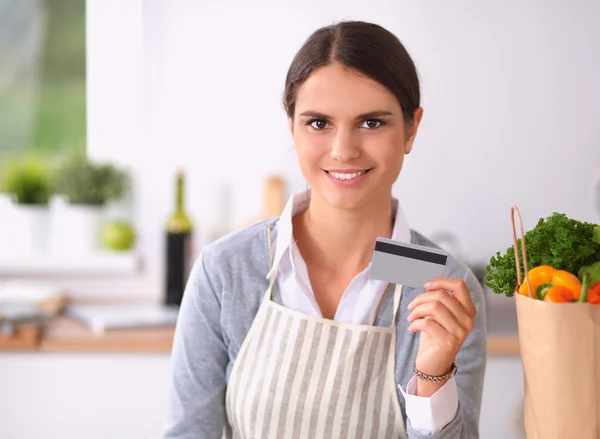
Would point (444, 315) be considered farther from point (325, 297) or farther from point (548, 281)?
point (325, 297)

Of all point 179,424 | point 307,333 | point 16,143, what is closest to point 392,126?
point 307,333

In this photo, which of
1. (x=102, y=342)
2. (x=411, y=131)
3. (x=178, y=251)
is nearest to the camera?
(x=411, y=131)

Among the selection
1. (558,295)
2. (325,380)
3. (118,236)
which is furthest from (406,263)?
(118,236)

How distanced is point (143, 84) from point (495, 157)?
3.82 feet

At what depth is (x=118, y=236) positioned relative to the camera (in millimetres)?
2688

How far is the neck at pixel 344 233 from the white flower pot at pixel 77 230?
1.46m

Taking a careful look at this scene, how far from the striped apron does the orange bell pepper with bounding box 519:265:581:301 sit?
44cm

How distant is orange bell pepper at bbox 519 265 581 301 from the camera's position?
88 centimetres

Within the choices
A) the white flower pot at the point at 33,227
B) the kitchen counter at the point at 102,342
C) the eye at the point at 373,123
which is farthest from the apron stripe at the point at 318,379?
the white flower pot at the point at 33,227

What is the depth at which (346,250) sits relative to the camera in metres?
1.38

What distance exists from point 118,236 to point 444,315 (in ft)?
5.98

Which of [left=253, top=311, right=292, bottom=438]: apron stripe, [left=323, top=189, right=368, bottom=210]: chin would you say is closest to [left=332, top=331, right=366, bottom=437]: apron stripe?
[left=253, top=311, right=292, bottom=438]: apron stripe

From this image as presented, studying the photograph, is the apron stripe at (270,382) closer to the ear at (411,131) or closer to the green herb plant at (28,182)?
the ear at (411,131)

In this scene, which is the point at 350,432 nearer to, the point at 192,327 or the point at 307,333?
the point at 307,333
